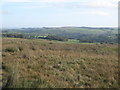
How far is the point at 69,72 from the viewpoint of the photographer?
7.11m

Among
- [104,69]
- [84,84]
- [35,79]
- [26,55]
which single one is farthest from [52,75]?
[26,55]

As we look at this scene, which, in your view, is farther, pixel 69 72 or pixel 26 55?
pixel 26 55

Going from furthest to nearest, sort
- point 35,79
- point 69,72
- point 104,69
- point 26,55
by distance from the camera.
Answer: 1. point 26,55
2. point 104,69
3. point 69,72
4. point 35,79

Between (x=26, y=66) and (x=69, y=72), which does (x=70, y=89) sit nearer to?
(x=69, y=72)

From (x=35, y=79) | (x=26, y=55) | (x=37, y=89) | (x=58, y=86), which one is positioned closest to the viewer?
(x=37, y=89)

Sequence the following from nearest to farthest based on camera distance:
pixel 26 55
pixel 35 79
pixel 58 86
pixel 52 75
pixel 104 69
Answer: pixel 58 86, pixel 35 79, pixel 52 75, pixel 104 69, pixel 26 55

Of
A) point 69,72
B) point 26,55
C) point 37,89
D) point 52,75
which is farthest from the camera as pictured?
point 26,55

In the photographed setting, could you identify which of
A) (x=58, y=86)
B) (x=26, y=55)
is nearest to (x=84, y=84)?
(x=58, y=86)

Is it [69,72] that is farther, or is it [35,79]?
[69,72]

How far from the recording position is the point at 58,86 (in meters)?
5.59

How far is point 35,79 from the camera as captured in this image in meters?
5.95

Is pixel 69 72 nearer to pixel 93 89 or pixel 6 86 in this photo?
pixel 93 89

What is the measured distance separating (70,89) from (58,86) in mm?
387

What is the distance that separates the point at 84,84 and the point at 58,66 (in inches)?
82.5
